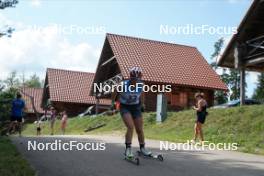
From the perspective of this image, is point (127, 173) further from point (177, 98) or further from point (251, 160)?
point (177, 98)

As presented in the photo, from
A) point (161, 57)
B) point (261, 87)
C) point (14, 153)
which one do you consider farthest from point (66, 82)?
point (14, 153)

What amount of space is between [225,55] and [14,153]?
49.1 feet

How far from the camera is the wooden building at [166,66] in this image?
1417 inches

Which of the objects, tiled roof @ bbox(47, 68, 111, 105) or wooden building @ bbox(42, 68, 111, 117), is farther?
tiled roof @ bbox(47, 68, 111, 105)

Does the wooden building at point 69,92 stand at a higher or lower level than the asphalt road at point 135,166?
higher

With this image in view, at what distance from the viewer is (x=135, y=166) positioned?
29.8 ft

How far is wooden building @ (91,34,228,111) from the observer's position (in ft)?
118

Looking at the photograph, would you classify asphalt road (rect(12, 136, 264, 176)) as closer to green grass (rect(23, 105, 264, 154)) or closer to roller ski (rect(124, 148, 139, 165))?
roller ski (rect(124, 148, 139, 165))

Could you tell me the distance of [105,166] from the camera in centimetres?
899

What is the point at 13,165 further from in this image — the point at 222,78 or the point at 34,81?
the point at 34,81
